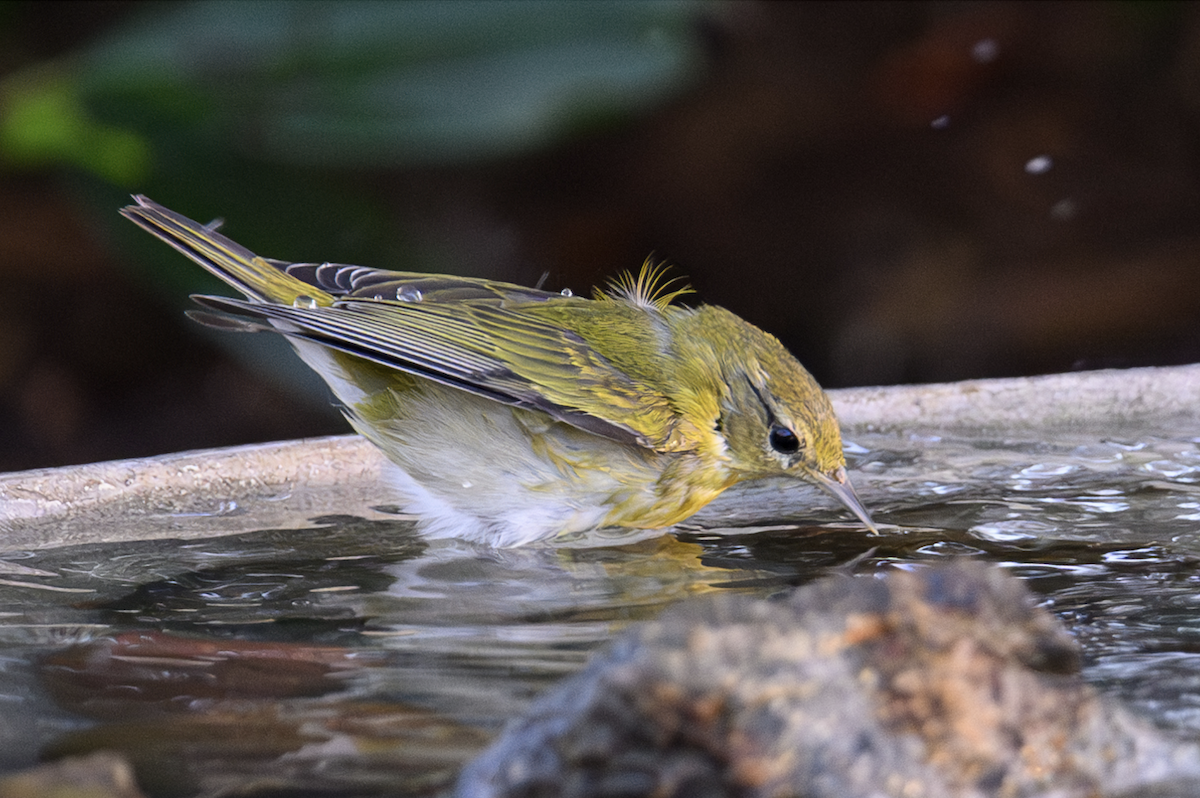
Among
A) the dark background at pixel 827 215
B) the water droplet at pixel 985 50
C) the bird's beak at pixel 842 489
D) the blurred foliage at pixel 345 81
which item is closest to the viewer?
the bird's beak at pixel 842 489

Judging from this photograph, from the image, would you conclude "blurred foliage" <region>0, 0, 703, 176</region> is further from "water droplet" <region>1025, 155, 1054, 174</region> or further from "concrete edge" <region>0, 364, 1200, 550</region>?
"water droplet" <region>1025, 155, 1054, 174</region>

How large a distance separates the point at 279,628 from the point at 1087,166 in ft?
17.7

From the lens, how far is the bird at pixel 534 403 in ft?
9.11

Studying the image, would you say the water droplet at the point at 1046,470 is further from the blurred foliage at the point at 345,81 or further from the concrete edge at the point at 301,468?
the blurred foliage at the point at 345,81

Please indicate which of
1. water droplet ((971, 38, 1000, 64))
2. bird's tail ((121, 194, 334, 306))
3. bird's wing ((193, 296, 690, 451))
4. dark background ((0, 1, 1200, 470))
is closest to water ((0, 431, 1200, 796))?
bird's wing ((193, 296, 690, 451))

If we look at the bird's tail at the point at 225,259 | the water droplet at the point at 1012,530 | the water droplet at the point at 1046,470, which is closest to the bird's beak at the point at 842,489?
the water droplet at the point at 1012,530

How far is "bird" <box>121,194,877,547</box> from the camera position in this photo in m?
2.78

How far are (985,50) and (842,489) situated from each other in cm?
406

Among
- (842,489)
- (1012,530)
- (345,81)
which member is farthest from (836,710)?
(345,81)

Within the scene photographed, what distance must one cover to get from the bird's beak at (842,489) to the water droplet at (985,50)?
3887mm

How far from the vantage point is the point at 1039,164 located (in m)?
6.26

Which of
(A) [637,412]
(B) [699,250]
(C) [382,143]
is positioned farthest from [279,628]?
(B) [699,250]

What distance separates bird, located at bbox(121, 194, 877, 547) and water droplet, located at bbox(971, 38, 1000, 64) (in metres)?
3.53

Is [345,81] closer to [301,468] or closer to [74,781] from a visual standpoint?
[301,468]
